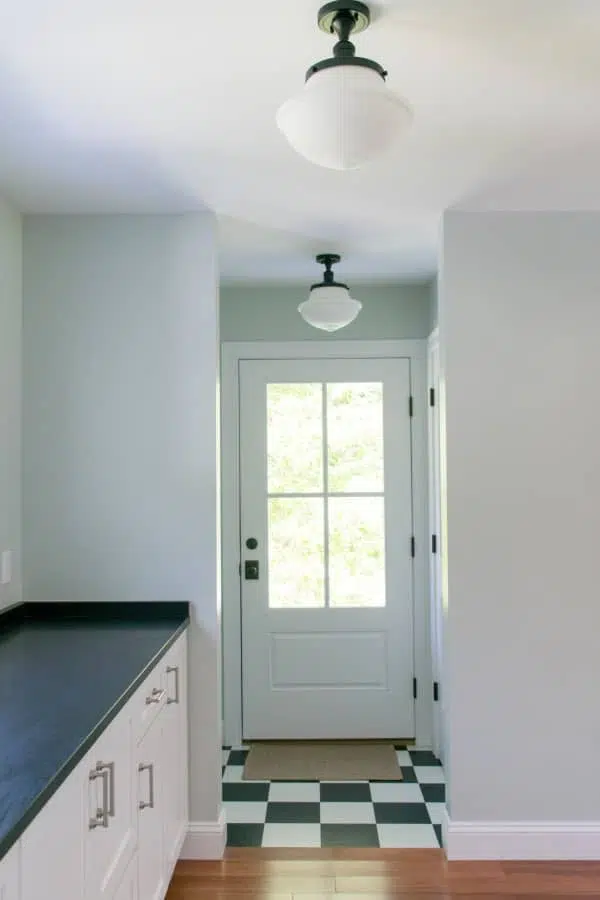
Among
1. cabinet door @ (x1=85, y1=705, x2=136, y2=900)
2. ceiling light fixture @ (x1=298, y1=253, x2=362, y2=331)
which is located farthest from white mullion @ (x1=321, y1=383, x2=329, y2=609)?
cabinet door @ (x1=85, y1=705, x2=136, y2=900)

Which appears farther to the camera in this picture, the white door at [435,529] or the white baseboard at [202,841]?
the white door at [435,529]

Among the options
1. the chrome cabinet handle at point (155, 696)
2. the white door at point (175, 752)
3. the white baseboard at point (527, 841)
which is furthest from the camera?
the white baseboard at point (527, 841)

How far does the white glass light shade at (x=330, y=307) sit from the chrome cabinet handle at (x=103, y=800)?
6.92 feet

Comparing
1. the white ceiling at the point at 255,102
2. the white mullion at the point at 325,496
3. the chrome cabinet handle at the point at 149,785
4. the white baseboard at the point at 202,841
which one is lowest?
the white baseboard at the point at 202,841

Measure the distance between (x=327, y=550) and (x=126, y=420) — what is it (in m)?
1.51

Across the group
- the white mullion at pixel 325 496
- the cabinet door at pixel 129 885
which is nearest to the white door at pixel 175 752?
the cabinet door at pixel 129 885

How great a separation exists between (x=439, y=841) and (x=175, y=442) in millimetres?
1790

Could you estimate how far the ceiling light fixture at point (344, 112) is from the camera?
1.45 metres

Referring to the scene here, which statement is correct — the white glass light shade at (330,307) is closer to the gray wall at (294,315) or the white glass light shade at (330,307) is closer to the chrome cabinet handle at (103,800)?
the gray wall at (294,315)

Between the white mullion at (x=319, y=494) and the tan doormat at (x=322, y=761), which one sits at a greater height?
the white mullion at (x=319, y=494)

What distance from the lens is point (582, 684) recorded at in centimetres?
283

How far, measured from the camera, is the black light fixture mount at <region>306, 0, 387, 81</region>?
1.52 metres

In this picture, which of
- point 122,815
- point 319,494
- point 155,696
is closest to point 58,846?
point 122,815

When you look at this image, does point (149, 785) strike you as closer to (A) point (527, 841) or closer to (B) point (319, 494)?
(A) point (527, 841)
